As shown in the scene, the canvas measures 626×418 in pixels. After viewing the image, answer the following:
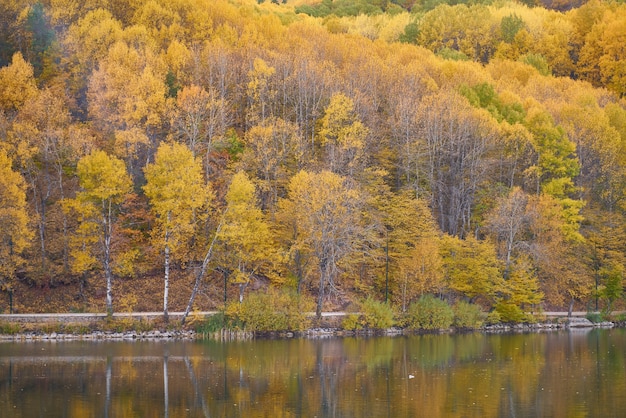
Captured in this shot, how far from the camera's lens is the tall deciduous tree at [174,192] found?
65469 mm

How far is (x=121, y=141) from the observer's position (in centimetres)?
7656

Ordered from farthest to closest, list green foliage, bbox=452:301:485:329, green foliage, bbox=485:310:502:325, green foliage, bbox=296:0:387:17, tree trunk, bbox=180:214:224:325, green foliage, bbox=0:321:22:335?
green foliage, bbox=296:0:387:17 < green foliage, bbox=485:310:502:325 < green foliage, bbox=452:301:485:329 < tree trunk, bbox=180:214:224:325 < green foliage, bbox=0:321:22:335

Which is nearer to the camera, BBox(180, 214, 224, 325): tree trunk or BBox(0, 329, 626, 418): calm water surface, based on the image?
BBox(0, 329, 626, 418): calm water surface

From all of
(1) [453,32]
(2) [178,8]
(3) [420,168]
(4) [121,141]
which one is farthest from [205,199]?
(1) [453,32]

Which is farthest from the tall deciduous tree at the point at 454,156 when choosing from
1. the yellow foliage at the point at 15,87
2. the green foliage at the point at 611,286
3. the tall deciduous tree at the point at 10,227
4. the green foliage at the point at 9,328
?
the green foliage at the point at 9,328

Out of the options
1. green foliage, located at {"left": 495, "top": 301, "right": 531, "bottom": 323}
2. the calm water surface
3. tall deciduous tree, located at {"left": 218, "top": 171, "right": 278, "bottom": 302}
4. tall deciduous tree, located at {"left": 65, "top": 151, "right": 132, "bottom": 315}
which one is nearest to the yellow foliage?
tall deciduous tree, located at {"left": 65, "top": 151, "right": 132, "bottom": 315}

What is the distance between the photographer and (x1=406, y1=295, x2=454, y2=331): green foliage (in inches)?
2662

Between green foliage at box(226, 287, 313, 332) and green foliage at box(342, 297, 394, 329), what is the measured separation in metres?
3.52

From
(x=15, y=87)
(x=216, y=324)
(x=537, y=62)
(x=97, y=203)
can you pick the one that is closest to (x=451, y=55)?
(x=537, y=62)

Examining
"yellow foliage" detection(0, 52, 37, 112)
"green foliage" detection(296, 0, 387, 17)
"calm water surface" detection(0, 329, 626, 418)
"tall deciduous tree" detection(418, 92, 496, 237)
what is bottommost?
"calm water surface" detection(0, 329, 626, 418)

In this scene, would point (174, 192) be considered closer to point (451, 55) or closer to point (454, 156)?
point (454, 156)

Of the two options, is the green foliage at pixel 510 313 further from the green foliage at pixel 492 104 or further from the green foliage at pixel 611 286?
the green foliage at pixel 492 104

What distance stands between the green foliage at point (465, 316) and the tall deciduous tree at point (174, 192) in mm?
19658

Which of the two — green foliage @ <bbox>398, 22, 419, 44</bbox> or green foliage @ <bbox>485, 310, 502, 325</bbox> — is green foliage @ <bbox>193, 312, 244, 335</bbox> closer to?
green foliage @ <bbox>485, 310, 502, 325</bbox>
